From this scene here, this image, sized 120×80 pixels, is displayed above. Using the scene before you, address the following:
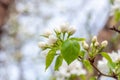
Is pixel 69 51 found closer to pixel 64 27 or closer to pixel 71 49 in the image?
pixel 71 49

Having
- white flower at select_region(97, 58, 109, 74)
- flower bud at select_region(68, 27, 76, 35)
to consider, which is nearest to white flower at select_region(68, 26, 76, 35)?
flower bud at select_region(68, 27, 76, 35)

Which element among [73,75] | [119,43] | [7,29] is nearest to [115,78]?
[73,75]

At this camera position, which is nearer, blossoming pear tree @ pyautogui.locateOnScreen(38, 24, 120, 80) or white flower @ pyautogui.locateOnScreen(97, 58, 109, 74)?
blossoming pear tree @ pyautogui.locateOnScreen(38, 24, 120, 80)

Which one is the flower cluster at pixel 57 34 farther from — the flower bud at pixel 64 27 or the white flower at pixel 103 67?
the white flower at pixel 103 67

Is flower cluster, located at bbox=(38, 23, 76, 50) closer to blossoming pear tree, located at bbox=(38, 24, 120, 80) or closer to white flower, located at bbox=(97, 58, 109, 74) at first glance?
blossoming pear tree, located at bbox=(38, 24, 120, 80)

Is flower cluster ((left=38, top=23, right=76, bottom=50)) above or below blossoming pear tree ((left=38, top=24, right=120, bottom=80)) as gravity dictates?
above

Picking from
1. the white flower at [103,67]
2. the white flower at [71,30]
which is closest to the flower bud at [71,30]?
the white flower at [71,30]

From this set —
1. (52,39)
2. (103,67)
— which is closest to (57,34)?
(52,39)

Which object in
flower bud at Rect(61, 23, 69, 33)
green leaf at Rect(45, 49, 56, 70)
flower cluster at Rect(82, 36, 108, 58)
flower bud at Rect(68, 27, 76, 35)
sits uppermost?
flower bud at Rect(61, 23, 69, 33)
